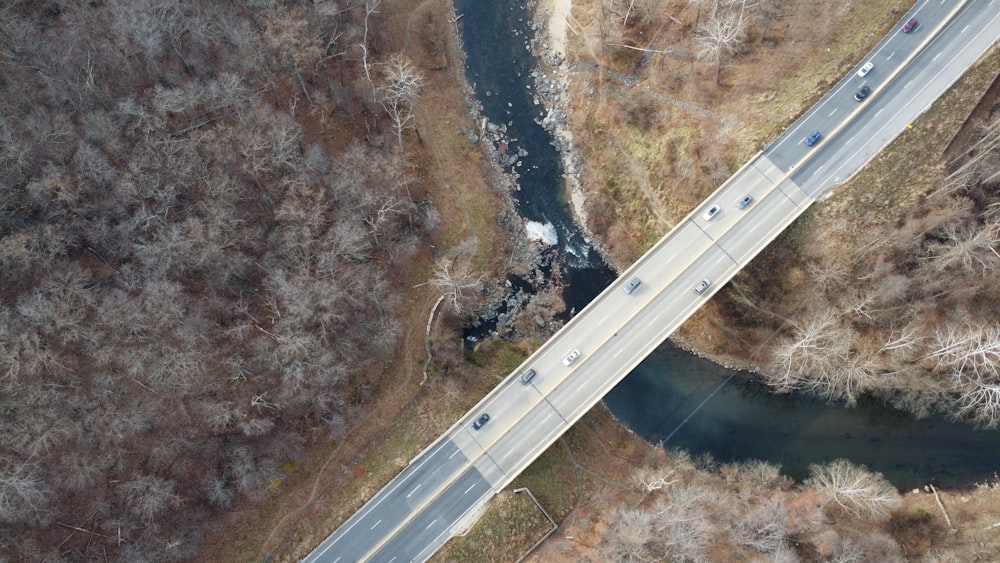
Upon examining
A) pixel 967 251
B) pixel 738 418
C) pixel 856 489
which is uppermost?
pixel 738 418

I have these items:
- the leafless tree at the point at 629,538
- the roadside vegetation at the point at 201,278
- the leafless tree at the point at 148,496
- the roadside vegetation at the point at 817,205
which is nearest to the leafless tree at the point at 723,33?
the roadside vegetation at the point at 817,205

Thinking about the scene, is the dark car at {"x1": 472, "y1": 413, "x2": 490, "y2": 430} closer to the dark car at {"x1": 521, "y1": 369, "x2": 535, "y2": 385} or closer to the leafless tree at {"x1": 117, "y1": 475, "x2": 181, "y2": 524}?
the dark car at {"x1": 521, "y1": 369, "x2": 535, "y2": 385}

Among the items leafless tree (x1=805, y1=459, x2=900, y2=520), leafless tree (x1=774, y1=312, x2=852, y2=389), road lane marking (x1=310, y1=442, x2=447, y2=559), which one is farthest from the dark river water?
road lane marking (x1=310, y1=442, x2=447, y2=559)

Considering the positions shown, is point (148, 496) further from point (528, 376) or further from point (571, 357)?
point (571, 357)

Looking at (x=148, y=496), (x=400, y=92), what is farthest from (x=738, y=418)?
(x=148, y=496)

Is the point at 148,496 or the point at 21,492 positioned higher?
the point at 21,492

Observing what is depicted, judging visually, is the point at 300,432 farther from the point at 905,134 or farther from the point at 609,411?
the point at 905,134
